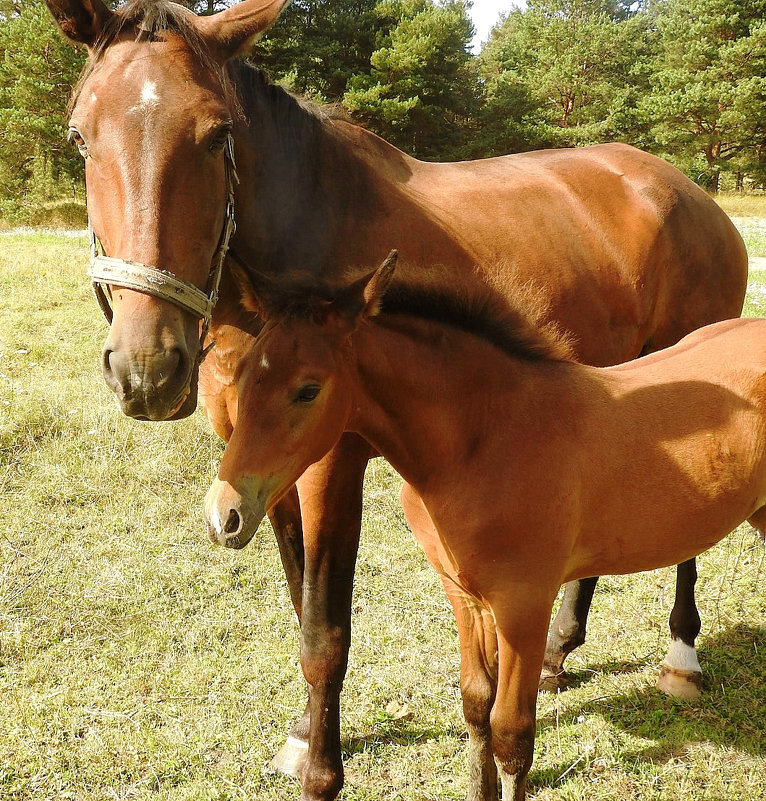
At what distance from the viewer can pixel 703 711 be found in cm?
299

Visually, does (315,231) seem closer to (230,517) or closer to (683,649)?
(230,517)

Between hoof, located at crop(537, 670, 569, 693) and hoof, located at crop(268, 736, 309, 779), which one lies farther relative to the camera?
hoof, located at crop(537, 670, 569, 693)

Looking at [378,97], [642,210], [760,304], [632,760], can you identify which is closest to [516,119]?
[378,97]

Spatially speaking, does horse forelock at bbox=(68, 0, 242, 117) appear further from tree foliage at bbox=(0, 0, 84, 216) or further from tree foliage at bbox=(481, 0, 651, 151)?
tree foliage at bbox=(481, 0, 651, 151)

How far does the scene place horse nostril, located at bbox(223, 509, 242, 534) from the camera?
1.65 metres

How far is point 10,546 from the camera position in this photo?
13.5 feet

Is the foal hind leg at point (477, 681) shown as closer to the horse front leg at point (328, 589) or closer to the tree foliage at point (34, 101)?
the horse front leg at point (328, 589)

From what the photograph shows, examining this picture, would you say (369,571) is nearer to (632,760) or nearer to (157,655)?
(157,655)

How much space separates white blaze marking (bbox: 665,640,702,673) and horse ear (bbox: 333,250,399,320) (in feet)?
7.77

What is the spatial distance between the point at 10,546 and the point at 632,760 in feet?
12.0

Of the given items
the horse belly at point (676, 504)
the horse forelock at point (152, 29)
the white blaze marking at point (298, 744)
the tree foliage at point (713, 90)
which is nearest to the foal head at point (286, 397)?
the horse forelock at point (152, 29)

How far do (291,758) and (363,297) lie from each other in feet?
6.64

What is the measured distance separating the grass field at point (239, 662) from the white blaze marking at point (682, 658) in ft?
0.47

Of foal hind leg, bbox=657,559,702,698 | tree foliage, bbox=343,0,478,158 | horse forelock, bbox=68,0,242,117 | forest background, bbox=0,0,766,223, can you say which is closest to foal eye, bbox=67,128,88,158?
horse forelock, bbox=68,0,242,117
